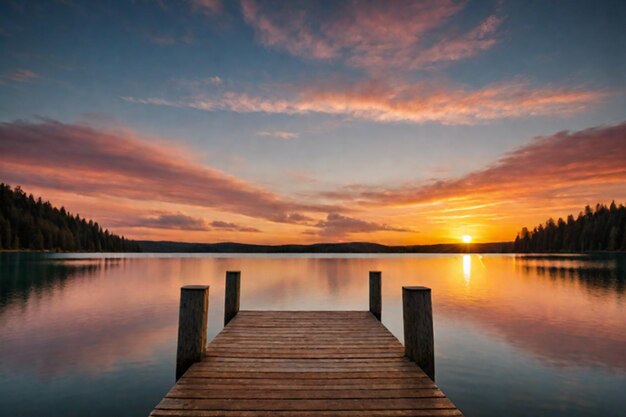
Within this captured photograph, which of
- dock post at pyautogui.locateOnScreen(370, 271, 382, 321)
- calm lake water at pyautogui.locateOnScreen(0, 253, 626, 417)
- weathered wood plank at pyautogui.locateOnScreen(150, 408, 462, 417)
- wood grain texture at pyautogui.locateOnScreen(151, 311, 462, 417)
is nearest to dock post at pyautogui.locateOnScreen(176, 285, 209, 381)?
wood grain texture at pyautogui.locateOnScreen(151, 311, 462, 417)

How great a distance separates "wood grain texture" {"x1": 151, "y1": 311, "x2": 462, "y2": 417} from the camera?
16.6 ft

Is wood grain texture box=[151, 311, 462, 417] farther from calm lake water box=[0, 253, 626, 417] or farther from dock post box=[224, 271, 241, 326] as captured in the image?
calm lake water box=[0, 253, 626, 417]

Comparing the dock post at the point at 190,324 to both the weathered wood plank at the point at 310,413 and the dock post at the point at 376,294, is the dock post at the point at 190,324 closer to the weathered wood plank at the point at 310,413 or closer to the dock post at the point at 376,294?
the weathered wood plank at the point at 310,413

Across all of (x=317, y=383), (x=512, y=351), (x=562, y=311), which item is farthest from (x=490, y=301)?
(x=317, y=383)

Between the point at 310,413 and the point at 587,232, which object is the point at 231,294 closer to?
the point at 310,413

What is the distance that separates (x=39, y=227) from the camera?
10812cm

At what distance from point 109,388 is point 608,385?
47.0 ft

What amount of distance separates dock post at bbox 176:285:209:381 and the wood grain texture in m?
0.25

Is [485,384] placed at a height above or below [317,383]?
below

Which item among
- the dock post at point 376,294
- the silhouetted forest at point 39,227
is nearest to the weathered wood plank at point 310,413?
the dock post at point 376,294

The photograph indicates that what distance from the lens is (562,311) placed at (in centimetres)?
2309

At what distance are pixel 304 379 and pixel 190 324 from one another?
7.91 ft

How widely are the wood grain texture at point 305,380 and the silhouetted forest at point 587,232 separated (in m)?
142

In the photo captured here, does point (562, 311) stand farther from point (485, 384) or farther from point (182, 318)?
point (182, 318)
